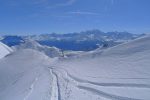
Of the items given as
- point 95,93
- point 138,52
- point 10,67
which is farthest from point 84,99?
point 10,67

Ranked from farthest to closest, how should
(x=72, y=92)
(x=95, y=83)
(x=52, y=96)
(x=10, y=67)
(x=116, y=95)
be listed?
(x=10, y=67) < (x=95, y=83) < (x=72, y=92) < (x=52, y=96) < (x=116, y=95)

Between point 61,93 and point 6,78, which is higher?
point 61,93

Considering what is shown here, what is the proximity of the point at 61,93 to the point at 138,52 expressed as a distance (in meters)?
15.6

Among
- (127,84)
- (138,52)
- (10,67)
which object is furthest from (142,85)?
(10,67)

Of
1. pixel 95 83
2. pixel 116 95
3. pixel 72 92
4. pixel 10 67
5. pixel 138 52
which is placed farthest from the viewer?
pixel 10 67

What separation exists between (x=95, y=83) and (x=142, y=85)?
4.09 m

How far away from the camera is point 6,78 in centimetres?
2888

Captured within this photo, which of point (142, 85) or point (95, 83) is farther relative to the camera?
point (95, 83)

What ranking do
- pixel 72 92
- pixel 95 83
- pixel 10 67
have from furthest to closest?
pixel 10 67
pixel 95 83
pixel 72 92

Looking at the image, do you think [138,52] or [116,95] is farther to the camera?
[138,52]

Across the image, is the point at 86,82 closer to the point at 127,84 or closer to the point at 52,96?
the point at 127,84

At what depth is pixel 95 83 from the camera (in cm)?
1897

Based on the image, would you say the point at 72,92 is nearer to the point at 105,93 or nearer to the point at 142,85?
the point at 105,93

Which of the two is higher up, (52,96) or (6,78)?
(52,96)
